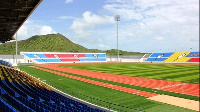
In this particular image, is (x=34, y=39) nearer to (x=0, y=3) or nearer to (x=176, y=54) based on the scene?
(x=176, y=54)

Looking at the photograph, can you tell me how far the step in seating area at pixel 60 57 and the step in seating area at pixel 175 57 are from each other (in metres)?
23.5

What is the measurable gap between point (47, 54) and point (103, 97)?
68644mm

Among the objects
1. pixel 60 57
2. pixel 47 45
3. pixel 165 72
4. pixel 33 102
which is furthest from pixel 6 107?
pixel 47 45

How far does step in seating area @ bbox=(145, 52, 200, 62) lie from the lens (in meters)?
→ 76.6

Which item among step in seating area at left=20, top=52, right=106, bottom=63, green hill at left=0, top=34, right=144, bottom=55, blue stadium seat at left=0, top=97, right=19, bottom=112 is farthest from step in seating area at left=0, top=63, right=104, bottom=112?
green hill at left=0, top=34, right=144, bottom=55

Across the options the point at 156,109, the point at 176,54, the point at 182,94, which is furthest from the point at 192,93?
the point at 176,54

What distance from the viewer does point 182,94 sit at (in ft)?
68.4

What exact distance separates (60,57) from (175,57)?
4957 centimetres

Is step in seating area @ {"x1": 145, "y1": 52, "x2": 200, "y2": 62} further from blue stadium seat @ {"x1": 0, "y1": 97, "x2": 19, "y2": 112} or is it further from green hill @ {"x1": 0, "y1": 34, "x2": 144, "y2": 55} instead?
blue stadium seat @ {"x1": 0, "y1": 97, "x2": 19, "y2": 112}

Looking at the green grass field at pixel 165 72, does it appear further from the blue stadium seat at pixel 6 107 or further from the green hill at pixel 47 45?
the green hill at pixel 47 45

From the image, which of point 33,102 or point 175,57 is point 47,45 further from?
point 33,102

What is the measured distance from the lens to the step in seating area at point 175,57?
76550 mm

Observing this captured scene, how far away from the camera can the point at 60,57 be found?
277 feet

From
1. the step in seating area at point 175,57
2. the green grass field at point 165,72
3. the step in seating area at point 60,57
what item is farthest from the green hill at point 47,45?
the green grass field at point 165,72
